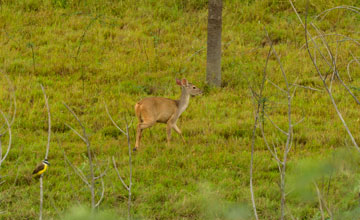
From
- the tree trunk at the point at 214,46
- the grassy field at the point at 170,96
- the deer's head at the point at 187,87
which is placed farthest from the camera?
the tree trunk at the point at 214,46

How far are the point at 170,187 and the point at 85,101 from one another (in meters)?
3.93

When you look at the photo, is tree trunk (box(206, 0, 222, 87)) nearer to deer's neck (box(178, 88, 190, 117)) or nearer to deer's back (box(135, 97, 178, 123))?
deer's neck (box(178, 88, 190, 117))

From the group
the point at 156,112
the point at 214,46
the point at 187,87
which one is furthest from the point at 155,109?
the point at 214,46

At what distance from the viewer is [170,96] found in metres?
11.3

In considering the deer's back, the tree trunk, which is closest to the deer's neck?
the deer's back

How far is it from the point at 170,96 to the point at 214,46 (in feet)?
4.68

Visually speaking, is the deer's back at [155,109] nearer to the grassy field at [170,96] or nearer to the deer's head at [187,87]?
the grassy field at [170,96]

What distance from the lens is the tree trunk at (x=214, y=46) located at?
1170 centimetres

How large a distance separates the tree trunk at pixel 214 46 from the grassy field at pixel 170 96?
10.8 inches

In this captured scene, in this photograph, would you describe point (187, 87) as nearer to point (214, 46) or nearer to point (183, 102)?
point (183, 102)

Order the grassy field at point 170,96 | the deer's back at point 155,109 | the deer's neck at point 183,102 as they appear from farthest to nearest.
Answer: the deer's neck at point 183,102 < the deer's back at point 155,109 < the grassy field at point 170,96

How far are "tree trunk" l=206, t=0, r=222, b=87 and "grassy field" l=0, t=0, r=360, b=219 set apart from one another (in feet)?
0.90

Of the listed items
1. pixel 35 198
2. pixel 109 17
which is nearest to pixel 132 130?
pixel 35 198

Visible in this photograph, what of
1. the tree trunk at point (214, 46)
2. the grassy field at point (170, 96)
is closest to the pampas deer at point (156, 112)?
the grassy field at point (170, 96)
